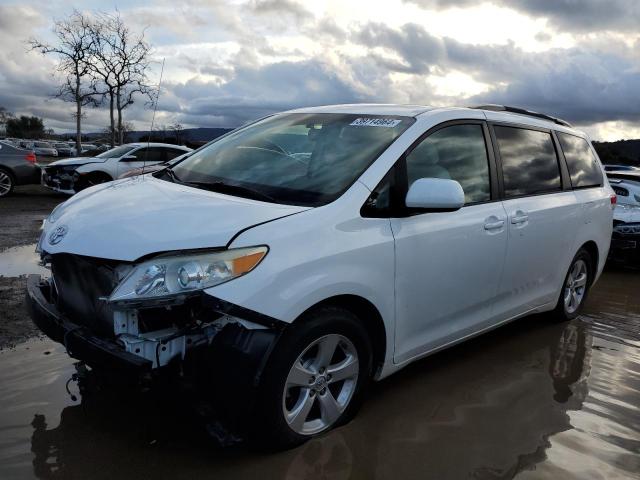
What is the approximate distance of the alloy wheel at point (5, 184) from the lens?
13.4 metres

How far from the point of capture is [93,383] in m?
3.40

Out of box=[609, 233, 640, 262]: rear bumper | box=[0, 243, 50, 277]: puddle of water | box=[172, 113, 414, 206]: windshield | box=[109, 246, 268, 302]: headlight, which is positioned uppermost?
box=[172, 113, 414, 206]: windshield

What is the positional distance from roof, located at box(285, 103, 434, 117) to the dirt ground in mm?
2622

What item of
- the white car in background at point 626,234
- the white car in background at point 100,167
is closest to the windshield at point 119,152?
the white car in background at point 100,167

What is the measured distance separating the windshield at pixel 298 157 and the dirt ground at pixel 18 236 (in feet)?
5.70

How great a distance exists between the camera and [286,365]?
8.45ft

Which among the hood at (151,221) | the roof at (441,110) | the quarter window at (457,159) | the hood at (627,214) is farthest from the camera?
the hood at (627,214)

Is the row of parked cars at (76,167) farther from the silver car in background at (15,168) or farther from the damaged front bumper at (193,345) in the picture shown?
the damaged front bumper at (193,345)

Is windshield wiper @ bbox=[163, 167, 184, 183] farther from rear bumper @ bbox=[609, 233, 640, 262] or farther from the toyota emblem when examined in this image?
rear bumper @ bbox=[609, 233, 640, 262]

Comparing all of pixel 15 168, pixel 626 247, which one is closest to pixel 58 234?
pixel 626 247

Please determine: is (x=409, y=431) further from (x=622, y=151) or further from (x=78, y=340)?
(x=622, y=151)

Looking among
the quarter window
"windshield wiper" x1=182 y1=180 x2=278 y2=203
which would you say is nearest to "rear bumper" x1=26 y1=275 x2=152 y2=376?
"windshield wiper" x1=182 y1=180 x2=278 y2=203

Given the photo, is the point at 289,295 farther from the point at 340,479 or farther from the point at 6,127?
the point at 6,127

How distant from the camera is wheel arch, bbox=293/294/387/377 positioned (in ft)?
9.35
